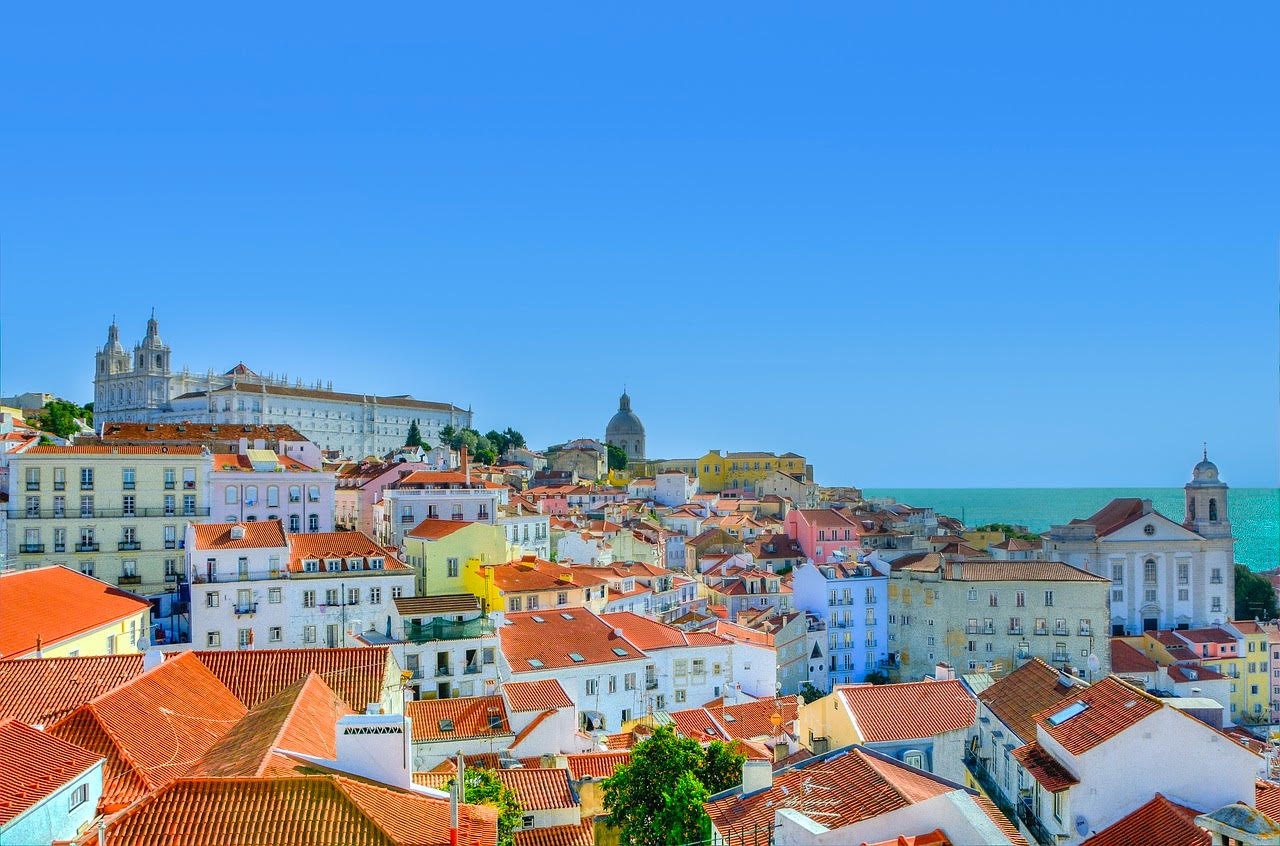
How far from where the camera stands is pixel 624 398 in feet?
582

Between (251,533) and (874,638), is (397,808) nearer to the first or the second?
(251,533)

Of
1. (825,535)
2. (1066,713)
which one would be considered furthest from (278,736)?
(825,535)

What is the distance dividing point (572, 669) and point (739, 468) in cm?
11009

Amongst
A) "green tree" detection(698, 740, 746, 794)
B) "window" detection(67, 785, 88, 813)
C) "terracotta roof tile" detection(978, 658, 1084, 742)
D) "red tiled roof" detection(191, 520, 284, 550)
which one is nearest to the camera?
"window" detection(67, 785, 88, 813)

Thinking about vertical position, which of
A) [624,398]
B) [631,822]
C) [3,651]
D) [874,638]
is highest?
[624,398]

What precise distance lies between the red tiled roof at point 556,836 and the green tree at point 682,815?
8.33 ft

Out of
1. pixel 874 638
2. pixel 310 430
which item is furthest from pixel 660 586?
pixel 310 430

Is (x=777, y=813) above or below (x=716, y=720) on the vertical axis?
above

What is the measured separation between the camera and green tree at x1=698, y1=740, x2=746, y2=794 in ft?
73.8

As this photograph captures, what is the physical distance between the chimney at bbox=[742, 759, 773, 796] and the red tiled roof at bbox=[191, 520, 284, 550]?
25553 mm

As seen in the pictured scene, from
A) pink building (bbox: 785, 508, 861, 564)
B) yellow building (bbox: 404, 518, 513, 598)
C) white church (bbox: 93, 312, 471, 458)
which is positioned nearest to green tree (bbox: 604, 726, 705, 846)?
yellow building (bbox: 404, 518, 513, 598)

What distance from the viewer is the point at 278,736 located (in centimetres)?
1420

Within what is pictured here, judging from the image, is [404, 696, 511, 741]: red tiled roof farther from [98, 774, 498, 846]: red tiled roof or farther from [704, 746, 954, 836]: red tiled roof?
[98, 774, 498, 846]: red tiled roof

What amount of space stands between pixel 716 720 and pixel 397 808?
24.4m
